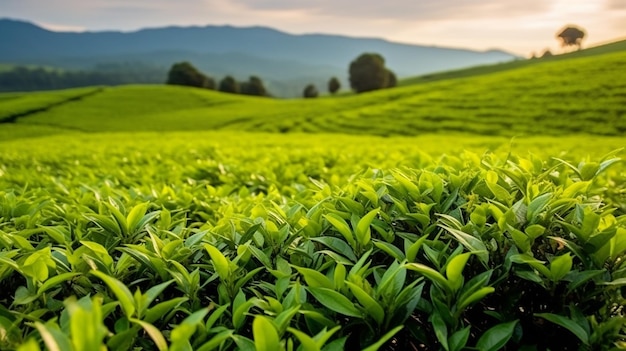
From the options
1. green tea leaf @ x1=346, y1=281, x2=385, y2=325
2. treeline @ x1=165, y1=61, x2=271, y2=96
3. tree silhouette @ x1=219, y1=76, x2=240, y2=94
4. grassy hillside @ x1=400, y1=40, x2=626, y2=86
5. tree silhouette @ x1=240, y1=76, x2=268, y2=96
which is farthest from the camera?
tree silhouette @ x1=240, y1=76, x2=268, y2=96

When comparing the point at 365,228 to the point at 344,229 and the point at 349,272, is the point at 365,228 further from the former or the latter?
the point at 349,272

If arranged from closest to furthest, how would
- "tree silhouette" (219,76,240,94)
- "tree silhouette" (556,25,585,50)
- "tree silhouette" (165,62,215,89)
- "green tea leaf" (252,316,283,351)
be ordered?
"green tea leaf" (252,316,283,351) → "tree silhouette" (165,62,215,89) → "tree silhouette" (219,76,240,94) → "tree silhouette" (556,25,585,50)

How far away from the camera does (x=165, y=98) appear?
45656mm

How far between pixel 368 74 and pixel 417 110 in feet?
151

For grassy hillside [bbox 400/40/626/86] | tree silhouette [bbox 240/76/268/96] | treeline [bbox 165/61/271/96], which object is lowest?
tree silhouette [bbox 240/76/268/96]

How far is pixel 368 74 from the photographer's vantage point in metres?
72.2

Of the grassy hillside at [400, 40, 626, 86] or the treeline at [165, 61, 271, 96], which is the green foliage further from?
the treeline at [165, 61, 271, 96]

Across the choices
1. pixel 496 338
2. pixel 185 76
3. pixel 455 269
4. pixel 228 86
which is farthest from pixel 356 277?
pixel 228 86

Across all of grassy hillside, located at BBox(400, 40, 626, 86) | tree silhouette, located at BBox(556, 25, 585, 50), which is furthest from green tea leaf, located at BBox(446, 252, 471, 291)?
tree silhouette, located at BBox(556, 25, 585, 50)

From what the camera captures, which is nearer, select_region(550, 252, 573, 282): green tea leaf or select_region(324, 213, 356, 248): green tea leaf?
select_region(550, 252, 573, 282): green tea leaf

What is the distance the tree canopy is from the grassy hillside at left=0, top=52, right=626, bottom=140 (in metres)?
30.3

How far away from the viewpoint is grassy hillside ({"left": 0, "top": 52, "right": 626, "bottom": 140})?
74.1 feet

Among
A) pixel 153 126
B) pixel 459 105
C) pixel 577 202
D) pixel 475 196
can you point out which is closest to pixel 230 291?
pixel 475 196

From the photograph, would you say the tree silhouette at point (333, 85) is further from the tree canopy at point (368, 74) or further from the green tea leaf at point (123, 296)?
the green tea leaf at point (123, 296)
